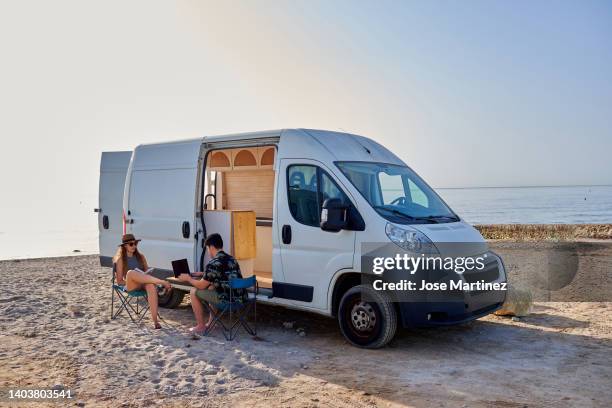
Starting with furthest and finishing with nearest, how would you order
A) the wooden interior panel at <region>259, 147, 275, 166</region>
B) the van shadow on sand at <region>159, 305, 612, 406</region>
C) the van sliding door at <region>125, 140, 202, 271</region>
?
the wooden interior panel at <region>259, 147, 275, 166</region>, the van sliding door at <region>125, 140, 202, 271</region>, the van shadow on sand at <region>159, 305, 612, 406</region>

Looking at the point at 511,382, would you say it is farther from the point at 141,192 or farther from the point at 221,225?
the point at 141,192

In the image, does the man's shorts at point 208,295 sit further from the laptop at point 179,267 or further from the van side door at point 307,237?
the van side door at point 307,237

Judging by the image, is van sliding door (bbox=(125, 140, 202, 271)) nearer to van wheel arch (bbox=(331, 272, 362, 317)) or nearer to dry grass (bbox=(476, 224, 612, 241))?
van wheel arch (bbox=(331, 272, 362, 317))

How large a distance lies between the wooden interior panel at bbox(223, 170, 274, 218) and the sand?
7.43ft

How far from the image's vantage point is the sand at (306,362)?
4863mm

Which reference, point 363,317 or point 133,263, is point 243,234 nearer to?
point 133,263

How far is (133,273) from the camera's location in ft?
23.9

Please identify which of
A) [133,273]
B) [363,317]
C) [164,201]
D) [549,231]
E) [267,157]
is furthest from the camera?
[549,231]

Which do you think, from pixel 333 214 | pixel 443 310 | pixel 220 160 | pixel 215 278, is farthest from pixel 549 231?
pixel 215 278

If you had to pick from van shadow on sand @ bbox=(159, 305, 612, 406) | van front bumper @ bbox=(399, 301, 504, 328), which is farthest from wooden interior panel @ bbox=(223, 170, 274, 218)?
van front bumper @ bbox=(399, 301, 504, 328)

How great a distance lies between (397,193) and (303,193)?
4.02 ft

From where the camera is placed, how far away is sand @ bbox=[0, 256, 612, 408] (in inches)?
191

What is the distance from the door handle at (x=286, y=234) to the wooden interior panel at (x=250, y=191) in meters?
2.83

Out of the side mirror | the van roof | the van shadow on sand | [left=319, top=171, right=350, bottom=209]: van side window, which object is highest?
the van roof
